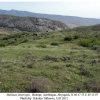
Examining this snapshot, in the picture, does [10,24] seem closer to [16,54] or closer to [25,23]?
[25,23]

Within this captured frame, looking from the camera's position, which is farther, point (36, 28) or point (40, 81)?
point (36, 28)

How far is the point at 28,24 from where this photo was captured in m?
165

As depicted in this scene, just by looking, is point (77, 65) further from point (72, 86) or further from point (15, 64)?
point (15, 64)

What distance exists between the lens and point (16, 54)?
16.6 metres

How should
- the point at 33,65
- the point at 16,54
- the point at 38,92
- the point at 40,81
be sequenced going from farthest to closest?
the point at 16,54 → the point at 33,65 → the point at 40,81 → the point at 38,92

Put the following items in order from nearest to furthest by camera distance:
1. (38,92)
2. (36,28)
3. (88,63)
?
(38,92), (88,63), (36,28)

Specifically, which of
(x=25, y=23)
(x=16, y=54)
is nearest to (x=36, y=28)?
(x=25, y=23)

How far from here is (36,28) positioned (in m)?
162

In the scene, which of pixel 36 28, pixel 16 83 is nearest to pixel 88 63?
pixel 16 83

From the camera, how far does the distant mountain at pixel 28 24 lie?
160925 millimetres

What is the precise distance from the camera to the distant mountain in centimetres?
16093

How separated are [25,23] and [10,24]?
34.9 feet

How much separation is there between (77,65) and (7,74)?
411 cm

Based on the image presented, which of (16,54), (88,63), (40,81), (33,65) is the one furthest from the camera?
(16,54)
